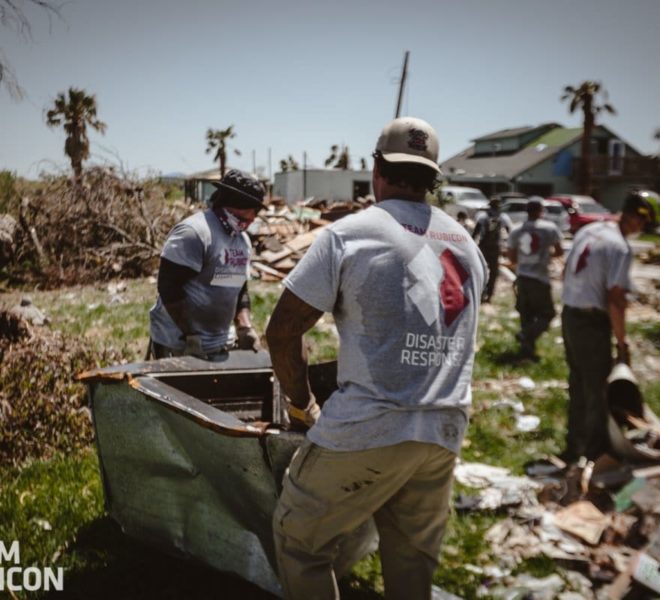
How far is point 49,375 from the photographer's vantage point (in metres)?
4.48

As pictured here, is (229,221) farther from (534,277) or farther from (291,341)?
(534,277)

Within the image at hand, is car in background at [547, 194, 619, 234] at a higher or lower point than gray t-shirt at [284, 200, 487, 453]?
higher

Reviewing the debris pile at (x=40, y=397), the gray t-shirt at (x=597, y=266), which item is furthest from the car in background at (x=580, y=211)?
the debris pile at (x=40, y=397)

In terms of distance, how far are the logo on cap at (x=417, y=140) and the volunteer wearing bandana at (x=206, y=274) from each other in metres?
1.78

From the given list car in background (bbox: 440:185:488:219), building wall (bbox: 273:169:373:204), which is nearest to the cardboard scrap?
car in background (bbox: 440:185:488:219)

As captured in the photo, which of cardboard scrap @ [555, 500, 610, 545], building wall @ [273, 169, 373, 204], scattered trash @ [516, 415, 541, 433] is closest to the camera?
cardboard scrap @ [555, 500, 610, 545]

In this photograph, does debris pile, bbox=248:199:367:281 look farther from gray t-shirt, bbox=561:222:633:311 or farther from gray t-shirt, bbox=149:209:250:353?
gray t-shirt, bbox=149:209:250:353

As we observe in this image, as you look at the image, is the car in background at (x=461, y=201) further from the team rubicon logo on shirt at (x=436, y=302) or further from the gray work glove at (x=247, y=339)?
the team rubicon logo on shirt at (x=436, y=302)

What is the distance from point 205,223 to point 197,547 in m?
1.89

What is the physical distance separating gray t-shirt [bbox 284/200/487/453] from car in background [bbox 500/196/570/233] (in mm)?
22296

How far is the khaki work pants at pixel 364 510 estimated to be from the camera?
68.2 inches

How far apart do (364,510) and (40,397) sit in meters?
3.42

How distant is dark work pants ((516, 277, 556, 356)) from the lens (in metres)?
6.80

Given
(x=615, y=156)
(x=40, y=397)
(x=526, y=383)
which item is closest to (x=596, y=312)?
(x=526, y=383)
